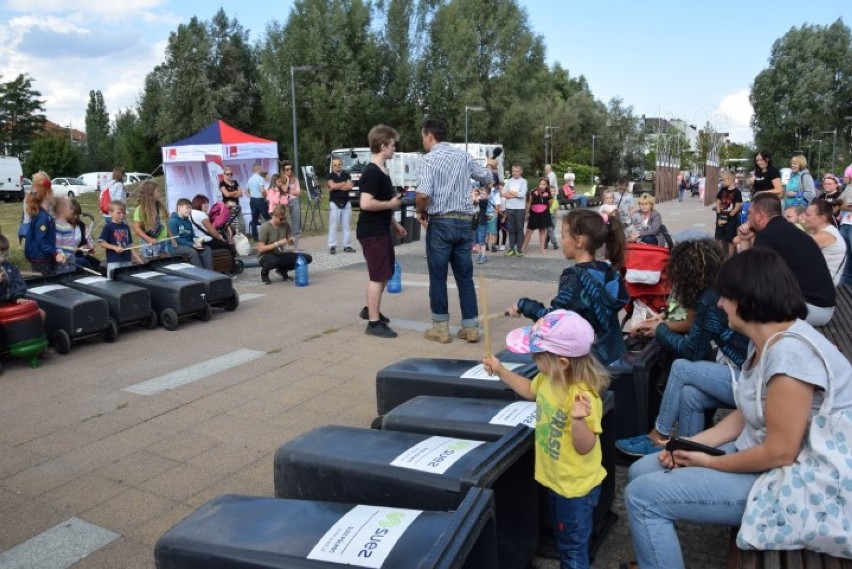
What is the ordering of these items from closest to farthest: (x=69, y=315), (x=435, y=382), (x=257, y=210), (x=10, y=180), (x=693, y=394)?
(x=693, y=394)
(x=435, y=382)
(x=69, y=315)
(x=257, y=210)
(x=10, y=180)

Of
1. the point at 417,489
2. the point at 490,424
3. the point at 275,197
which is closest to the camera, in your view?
the point at 417,489

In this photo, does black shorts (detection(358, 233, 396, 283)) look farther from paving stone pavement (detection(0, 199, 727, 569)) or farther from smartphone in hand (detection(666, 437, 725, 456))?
smartphone in hand (detection(666, 437, 725, 456))

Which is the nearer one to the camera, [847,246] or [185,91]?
[847,246]

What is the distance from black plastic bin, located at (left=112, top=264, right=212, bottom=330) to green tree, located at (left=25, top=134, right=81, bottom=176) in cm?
5744

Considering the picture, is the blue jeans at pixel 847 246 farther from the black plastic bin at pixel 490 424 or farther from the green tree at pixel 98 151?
the green tree at pixel 98 151

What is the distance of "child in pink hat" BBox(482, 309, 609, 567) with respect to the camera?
259 cm

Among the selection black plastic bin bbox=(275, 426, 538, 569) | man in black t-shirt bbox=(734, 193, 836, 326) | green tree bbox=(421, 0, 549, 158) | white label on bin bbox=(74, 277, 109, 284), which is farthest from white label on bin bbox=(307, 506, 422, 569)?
green tree bbox=(421, 0, 549, 158)

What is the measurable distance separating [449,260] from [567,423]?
158 inches

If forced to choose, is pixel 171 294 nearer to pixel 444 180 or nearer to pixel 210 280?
pixel 210 280

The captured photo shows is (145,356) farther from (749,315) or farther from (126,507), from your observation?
(749,315)

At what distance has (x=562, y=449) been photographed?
2594 millimetres

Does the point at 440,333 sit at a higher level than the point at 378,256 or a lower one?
lower

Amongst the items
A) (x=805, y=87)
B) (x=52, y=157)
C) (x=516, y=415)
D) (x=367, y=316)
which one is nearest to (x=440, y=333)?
(x=367, y=316)

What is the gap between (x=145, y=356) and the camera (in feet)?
21.2
